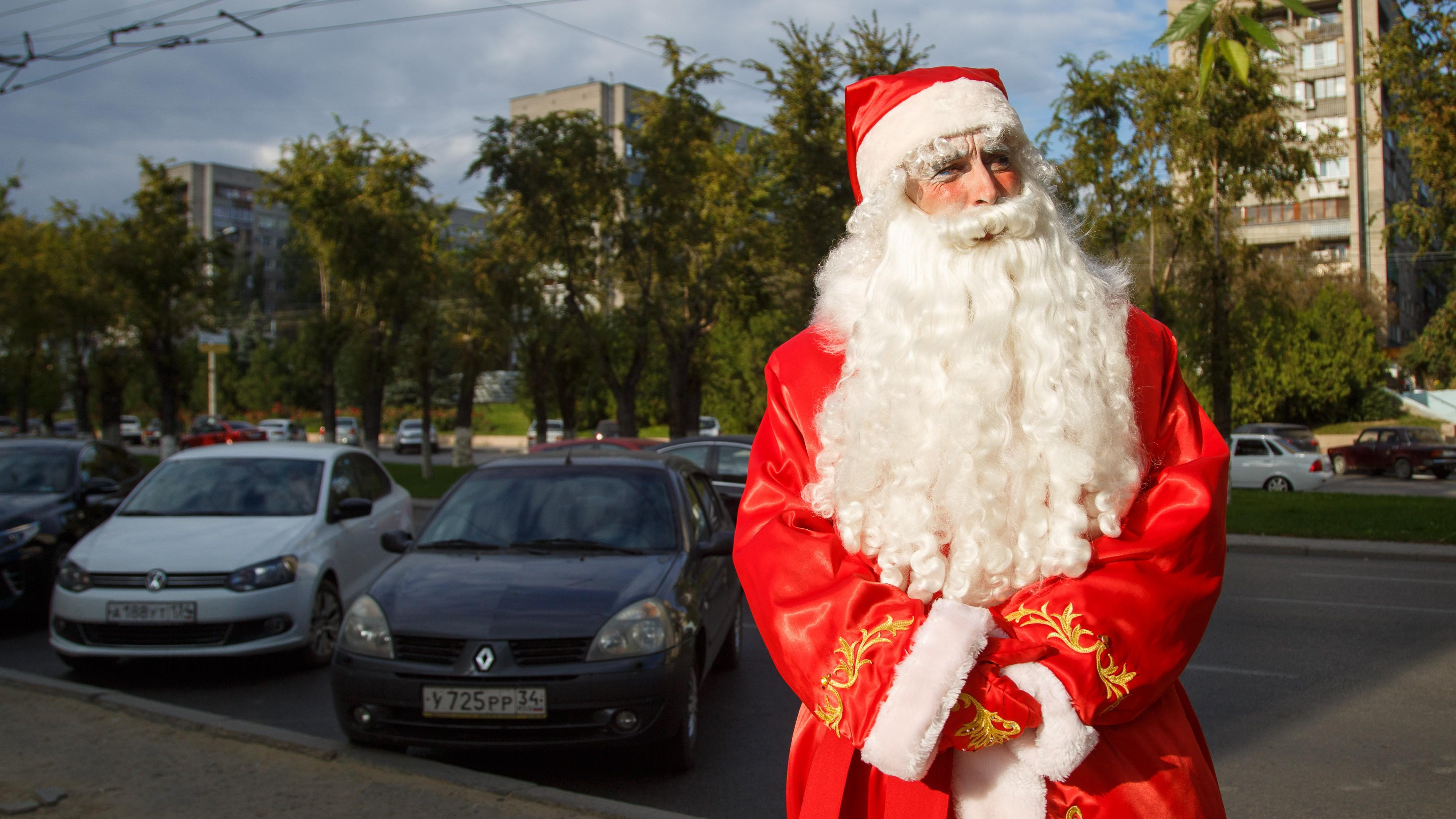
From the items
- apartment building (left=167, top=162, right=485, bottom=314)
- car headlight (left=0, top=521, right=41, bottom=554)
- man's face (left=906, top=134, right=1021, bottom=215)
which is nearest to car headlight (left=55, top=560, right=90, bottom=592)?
car headlight (left=0, top=521, right=41, bottom=554)

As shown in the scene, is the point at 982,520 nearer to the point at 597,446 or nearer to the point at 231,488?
the point at 231,488

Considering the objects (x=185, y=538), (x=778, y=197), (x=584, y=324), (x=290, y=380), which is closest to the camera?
(x=185, y=538)

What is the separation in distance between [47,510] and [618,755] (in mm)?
6371

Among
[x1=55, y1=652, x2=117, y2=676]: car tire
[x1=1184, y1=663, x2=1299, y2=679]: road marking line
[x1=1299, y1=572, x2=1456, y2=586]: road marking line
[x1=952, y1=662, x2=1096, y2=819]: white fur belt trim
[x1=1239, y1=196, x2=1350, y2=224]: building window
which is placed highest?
[x1=1239, y1=196, x2=1350, y2=224]: building window

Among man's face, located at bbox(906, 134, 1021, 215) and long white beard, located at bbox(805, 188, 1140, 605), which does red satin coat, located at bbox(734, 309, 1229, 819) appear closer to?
long white beard, located at bbox(805, 188, 1140, 605)

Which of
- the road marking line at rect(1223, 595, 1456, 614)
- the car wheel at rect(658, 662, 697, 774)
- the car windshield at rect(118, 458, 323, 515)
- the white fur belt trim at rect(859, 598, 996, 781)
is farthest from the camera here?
the road marking line at rect(1223, 595, 1456, 614)

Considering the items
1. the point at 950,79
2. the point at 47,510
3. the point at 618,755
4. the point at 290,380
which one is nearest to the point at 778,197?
the point at 47,510

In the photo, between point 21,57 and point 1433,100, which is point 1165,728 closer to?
point 21,57

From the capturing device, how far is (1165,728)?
172cm

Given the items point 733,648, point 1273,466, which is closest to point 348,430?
point 1273,466

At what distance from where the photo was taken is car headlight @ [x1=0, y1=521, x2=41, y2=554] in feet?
28.0

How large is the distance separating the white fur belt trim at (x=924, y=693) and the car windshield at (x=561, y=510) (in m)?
4.29

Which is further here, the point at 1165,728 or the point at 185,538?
the point at 185,538

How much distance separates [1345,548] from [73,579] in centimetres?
1355
